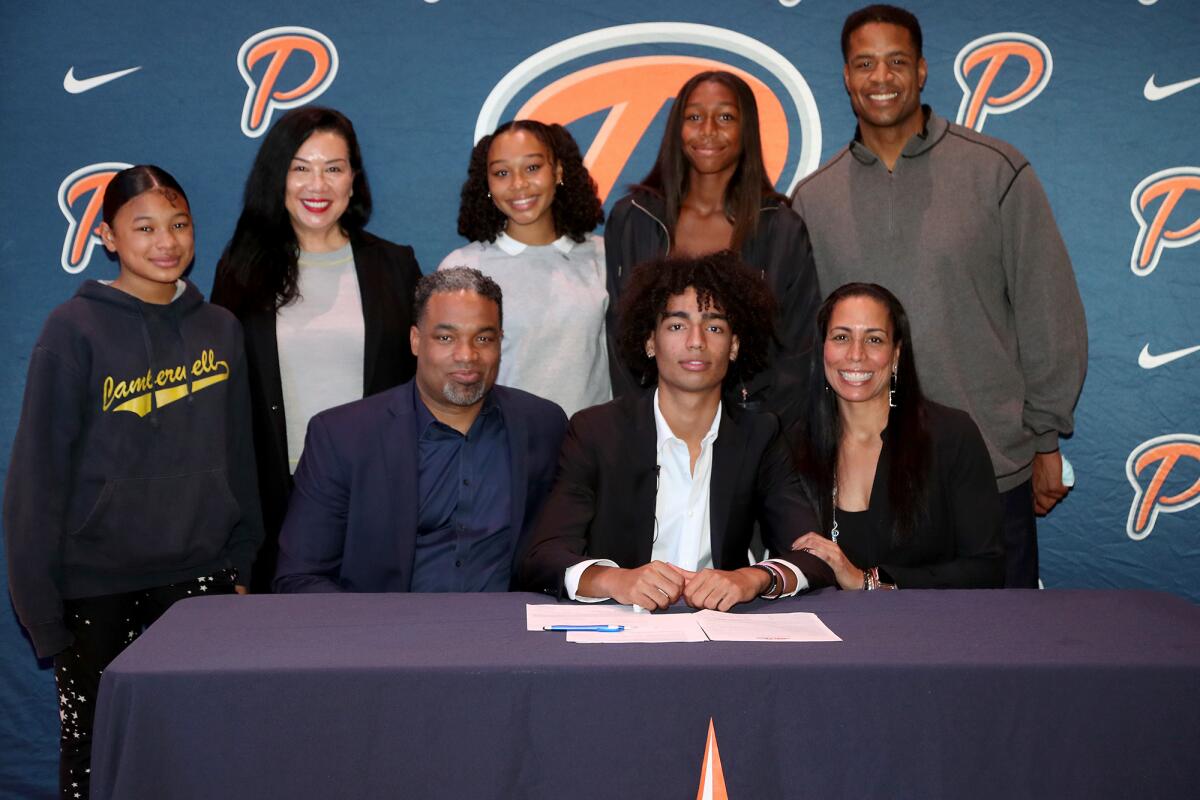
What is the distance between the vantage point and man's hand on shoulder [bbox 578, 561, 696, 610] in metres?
2.19

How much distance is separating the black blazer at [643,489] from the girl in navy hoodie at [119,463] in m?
0.93

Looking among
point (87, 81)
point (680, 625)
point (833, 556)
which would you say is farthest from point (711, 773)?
point (87, 81)

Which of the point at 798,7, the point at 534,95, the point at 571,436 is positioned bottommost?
the point at 571,436

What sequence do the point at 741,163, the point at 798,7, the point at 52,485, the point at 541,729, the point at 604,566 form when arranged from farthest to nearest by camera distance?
1. the point at 798,7
2. the point at 741,163
3. the point at 52,485
4. the point at 604,566
5. the point at 541,729

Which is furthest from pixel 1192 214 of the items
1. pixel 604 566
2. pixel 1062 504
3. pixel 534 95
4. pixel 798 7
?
pixel 604 566

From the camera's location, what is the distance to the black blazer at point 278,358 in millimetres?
3227

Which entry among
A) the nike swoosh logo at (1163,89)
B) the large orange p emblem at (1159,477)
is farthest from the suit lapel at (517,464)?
the nike swoosh logo at (1163,89)

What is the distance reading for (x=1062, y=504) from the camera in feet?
13.1

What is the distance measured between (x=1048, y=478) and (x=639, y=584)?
1.78 metres

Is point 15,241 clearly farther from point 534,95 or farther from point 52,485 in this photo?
point 534,95

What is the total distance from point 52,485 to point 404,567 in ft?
2.85

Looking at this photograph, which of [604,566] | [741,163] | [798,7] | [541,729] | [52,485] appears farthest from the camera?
[798,7]

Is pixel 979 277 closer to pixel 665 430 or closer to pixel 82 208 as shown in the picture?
pixel 665 430

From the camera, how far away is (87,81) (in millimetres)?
3885
